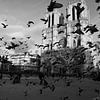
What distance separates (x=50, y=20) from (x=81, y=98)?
57100 mm

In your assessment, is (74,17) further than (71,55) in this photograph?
Yes

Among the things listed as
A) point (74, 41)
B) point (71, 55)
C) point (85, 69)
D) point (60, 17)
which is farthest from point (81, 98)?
point (60, 17)

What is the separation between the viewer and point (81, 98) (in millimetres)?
8867

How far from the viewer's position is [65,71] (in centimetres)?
4069

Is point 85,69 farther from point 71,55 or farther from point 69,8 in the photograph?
point 69,8

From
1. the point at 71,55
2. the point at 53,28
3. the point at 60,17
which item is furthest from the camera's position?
the point at 60,17

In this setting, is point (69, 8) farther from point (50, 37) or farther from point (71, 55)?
point (71, 55)

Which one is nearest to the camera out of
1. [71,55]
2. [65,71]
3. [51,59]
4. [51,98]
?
[51,98]

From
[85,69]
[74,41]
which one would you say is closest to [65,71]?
[85,69]

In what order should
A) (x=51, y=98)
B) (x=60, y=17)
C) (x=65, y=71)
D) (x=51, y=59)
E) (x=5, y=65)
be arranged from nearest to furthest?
(x=51, y=98) → (x=5, y=65) → (x=65, y=71) → (x=51, y=59) → (x=60, y=17)

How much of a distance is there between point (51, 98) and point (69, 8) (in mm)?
54081

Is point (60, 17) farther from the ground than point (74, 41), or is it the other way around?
point (60, 17)

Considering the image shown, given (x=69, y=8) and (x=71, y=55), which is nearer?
(x=71, y=55)

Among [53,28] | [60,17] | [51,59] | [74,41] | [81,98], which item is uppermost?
[60,17]
